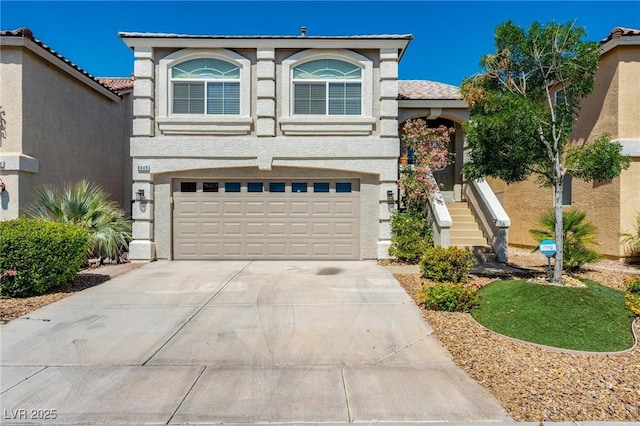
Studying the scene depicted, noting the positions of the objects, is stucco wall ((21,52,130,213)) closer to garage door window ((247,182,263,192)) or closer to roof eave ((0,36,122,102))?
roof eave ((0,36,122,102))

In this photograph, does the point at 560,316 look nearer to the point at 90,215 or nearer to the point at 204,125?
the point at 204,125

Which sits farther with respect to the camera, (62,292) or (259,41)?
(259,41)

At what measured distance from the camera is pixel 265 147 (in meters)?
11.5

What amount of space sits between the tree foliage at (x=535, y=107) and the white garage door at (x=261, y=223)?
4.72m

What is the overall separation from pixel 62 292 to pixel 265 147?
20.3ft

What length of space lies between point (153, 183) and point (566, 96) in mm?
10668

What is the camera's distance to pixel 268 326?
589 cm

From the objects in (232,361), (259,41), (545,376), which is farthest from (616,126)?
(232,361)

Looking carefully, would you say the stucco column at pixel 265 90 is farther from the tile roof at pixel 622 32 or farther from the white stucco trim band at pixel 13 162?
the tile roof at pixel 622 32

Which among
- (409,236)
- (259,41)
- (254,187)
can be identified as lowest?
(409,236)

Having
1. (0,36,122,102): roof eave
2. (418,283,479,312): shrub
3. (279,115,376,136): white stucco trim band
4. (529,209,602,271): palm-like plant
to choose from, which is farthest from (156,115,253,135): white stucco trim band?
(529,209,602,271): palm-like plant

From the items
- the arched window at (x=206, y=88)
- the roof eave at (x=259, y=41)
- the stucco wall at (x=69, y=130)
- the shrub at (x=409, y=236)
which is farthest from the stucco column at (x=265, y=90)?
the stucco wall at (x=69, y=130)

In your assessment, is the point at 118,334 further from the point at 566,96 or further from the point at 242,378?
the point at 566,96

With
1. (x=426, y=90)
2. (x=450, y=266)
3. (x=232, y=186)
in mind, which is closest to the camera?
(x=450, y=266)
